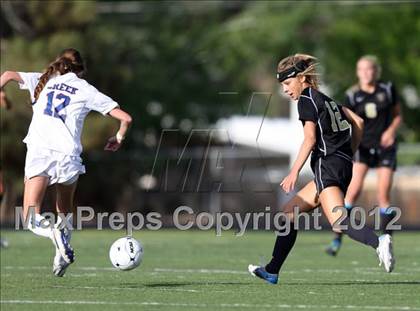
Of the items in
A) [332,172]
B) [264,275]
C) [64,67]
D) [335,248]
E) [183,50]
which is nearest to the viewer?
[332,172]

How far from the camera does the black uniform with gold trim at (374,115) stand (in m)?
14.7

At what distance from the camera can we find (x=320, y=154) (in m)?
9.43

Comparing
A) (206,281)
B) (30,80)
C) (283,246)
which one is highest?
(30,80)

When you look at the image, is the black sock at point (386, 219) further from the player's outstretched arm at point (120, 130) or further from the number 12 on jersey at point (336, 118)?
the player's outstretched arm at point (120, 130)

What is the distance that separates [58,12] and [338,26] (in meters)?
12.1

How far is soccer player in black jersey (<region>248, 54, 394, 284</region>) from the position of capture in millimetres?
9094

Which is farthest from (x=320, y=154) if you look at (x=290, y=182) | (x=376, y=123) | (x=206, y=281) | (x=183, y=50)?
(x=183, y=50)

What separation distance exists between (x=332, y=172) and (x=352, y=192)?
499cm

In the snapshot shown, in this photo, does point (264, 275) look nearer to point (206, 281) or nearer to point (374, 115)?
point (206, 281)

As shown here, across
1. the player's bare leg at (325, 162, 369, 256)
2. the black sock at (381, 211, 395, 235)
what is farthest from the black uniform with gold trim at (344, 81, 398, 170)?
the black sock at (381, 211, 395, 235)

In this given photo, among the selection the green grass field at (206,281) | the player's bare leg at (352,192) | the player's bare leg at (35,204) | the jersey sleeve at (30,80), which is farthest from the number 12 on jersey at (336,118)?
the player's bare leg at (352,192)

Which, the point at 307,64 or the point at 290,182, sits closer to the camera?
the point at 290,182

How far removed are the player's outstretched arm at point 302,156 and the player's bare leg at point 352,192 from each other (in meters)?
4.56

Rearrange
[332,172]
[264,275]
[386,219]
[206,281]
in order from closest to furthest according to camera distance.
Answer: [332,172] → [264,275] → [206,281] → [386,219]
